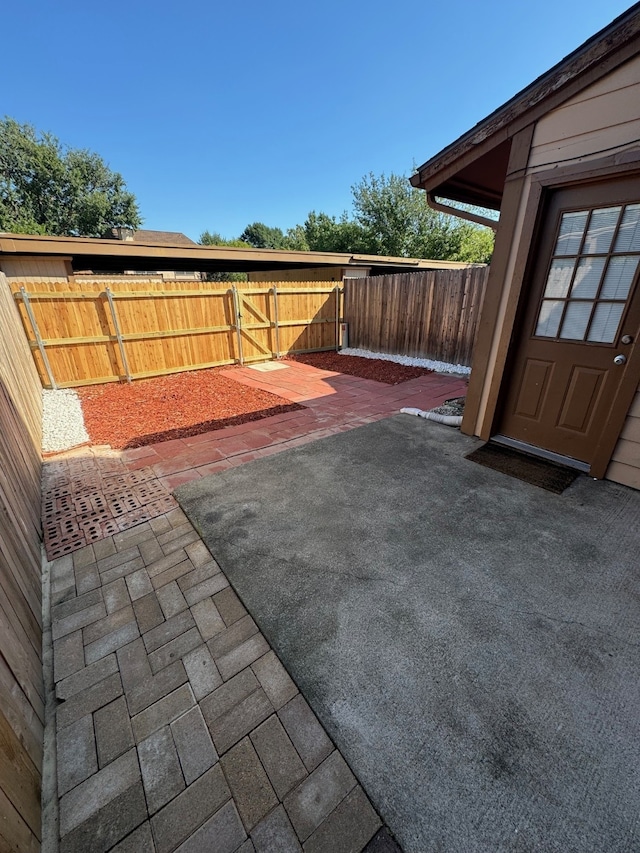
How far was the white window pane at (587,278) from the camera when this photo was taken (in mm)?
2846

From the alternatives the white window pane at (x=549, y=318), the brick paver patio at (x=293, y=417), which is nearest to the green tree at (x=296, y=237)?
the brick paver patio at (x=293, y=417)

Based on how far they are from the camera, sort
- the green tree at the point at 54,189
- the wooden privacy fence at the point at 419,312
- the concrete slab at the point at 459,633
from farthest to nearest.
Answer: the green tree at the point at 54,189 < the wooden privacy fence at the point at 419,312 < the concrete slab at the point at 459,633

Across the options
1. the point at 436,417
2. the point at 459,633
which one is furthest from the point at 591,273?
the point at 459,633

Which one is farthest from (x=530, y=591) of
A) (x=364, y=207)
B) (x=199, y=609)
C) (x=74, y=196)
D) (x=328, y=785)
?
(x=74, y=196)

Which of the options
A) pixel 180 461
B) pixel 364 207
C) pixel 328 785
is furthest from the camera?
pixel 364 207

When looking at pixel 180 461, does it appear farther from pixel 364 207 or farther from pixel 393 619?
pixel 364 207

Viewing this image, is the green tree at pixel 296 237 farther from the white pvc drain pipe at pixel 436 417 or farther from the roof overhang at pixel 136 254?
the white pvc drain pipe at pixel 436 417

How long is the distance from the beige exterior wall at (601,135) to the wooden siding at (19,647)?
404 centimetres

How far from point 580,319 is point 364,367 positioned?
497cm

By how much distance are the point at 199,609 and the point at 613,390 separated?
356 centimetres

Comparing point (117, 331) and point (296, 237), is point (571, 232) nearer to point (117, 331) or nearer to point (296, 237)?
point (117, 331)

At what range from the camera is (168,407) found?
5.24 meters

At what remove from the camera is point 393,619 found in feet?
5.80

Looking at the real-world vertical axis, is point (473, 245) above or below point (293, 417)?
above
